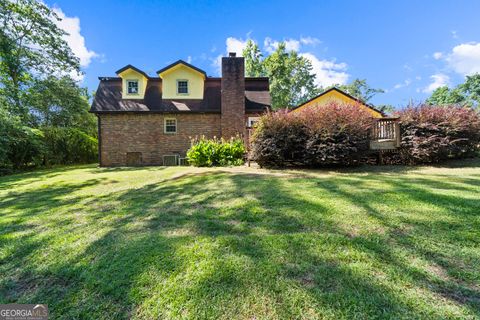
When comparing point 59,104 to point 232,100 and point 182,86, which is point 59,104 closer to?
point 182,86

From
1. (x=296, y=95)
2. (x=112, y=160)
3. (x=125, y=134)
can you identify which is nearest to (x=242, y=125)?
(x=125, y=134)

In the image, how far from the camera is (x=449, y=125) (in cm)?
835

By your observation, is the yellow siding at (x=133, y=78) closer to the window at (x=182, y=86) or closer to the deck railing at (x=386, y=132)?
the window at (x=182, y=86)

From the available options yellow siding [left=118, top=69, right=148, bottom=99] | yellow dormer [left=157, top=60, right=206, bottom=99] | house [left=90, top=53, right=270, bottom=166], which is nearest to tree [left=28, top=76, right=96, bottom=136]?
house [left=90, top=53, right=270, bottom=166]

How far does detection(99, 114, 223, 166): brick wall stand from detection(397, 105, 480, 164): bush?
8984mm

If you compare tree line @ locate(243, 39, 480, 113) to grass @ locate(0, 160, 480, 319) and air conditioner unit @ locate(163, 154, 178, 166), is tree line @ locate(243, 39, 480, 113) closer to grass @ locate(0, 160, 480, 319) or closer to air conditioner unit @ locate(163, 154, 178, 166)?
air conditioner unit @ locate(163, 154, 178, 166)

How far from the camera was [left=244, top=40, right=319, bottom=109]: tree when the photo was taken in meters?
28.5

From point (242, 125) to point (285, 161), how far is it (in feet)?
18.9

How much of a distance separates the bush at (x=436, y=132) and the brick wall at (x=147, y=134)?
898cm

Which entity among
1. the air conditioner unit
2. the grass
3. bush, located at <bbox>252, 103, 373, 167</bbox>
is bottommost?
the grass

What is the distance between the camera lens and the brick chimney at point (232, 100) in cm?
1325

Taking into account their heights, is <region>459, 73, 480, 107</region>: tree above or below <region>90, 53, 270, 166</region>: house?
above

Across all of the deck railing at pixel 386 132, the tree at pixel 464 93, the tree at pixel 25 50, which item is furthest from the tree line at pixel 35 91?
the tree at pixel 464 93

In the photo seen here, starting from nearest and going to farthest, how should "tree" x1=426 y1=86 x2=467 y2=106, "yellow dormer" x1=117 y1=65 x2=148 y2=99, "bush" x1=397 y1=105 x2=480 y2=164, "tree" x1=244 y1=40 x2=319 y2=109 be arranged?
"bush" x1=397 y1=105 x2=480 y2=164 → "yellow dormer" x1=117 y1=65 x2=148 y2=99 → "tree" x1=244 y1=40 x2=319 y2=109 → "tree" x1=426 y1=86 x2=467 y2=106
